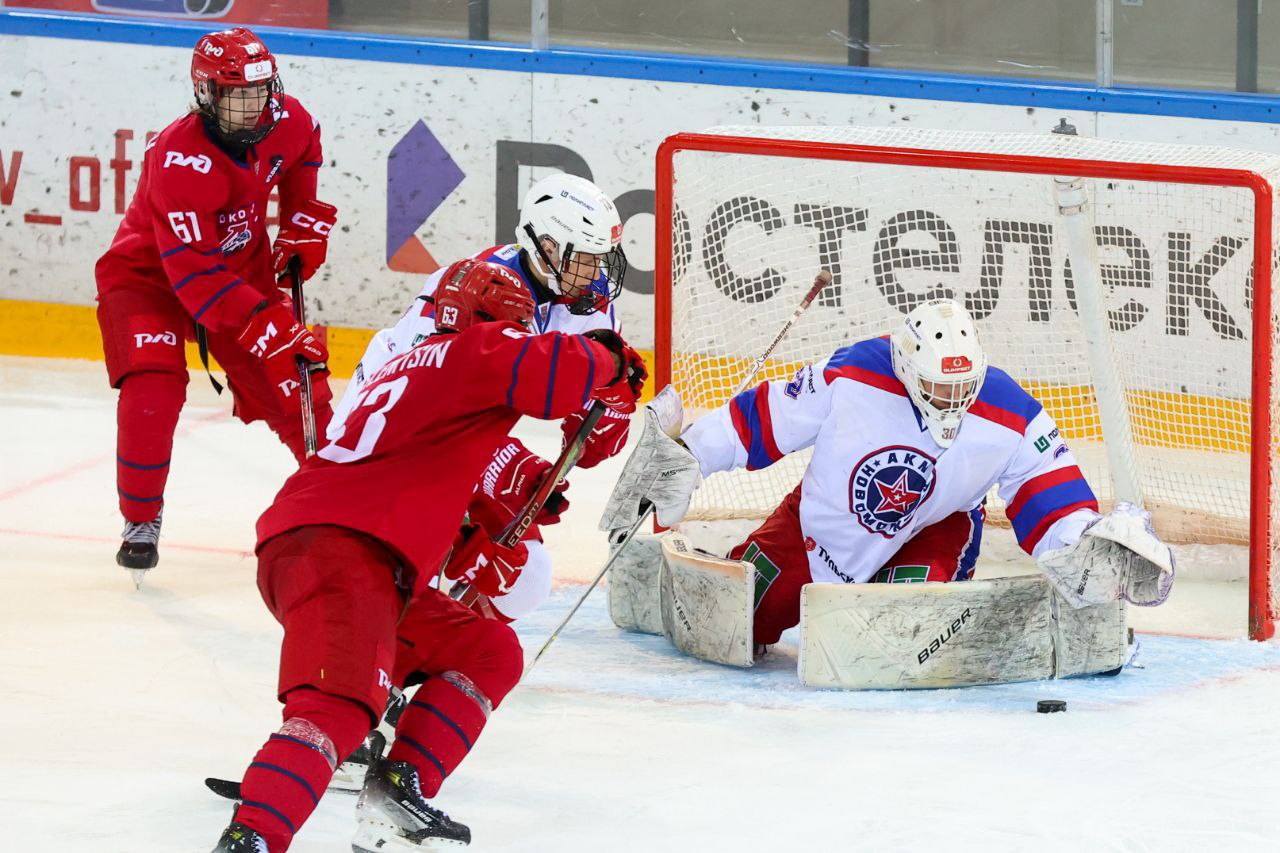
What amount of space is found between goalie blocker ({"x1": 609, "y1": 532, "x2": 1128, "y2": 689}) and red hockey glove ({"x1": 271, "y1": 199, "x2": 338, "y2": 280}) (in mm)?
1179

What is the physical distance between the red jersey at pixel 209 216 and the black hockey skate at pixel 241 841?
5.84 feet

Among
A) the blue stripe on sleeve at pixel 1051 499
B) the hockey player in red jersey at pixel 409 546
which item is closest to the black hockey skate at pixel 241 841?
the hockey player in red jersey at pixel 409 546

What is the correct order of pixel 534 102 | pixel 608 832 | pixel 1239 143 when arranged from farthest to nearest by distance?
pixel 534 102
pixel 1239 143
pixel 608 832

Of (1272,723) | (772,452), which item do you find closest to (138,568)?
(772,452)

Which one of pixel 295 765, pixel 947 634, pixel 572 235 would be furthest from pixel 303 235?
pixel 295 765

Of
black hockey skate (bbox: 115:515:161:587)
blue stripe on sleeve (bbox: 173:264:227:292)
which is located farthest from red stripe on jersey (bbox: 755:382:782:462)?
black hockey skate (bbox: 115:515:161:587)

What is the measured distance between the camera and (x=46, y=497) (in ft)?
16.0

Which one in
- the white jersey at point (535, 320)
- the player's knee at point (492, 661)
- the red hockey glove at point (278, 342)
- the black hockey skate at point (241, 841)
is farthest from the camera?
the red hockey glove at point (278, 342)

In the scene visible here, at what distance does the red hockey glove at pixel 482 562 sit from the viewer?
316 cm

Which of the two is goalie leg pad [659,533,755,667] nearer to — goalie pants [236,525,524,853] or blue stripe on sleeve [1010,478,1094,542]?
blue stripe on sleeve [1010,478,1094,542]

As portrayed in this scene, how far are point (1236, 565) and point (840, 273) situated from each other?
130 centimetres

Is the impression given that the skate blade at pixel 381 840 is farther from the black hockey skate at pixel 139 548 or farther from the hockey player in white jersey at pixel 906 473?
the black hockey skate at pixel 139 548

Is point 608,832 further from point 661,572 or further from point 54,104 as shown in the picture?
point 54,104

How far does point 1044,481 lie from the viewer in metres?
3.57
